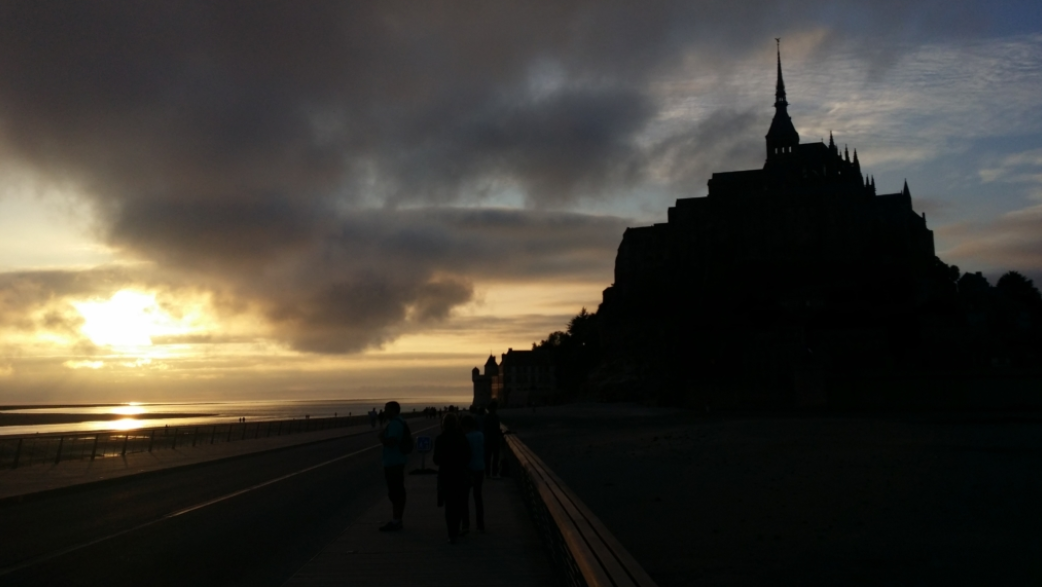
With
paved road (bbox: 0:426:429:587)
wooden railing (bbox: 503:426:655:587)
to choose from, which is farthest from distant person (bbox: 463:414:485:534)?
paved road (bbox: 0:426:429:587)

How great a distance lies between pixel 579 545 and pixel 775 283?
100731 millimetres

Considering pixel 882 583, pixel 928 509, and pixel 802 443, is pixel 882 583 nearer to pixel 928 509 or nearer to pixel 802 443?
pixel 928 509

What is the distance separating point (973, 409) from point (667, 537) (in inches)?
1873

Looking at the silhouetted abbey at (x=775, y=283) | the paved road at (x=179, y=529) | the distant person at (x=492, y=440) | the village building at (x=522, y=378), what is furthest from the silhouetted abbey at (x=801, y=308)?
the paved road at (x=179, y=529)

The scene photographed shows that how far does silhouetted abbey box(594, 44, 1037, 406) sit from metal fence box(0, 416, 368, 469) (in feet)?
107

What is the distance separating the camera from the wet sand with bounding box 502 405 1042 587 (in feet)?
33.4

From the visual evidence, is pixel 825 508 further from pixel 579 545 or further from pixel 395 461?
pixel 579 545

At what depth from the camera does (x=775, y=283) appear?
10269 cm

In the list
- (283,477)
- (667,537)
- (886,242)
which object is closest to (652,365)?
(886,242)

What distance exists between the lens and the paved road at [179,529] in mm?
8852

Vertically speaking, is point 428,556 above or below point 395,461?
below

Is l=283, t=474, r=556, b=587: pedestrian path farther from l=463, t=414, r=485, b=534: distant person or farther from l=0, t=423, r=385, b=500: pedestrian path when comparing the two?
l=0, t=423, r=385, b=500: pedestrian path

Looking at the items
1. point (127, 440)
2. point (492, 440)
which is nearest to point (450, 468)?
point (492, 440)

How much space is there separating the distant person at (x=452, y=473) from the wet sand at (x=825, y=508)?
226 centimetres
